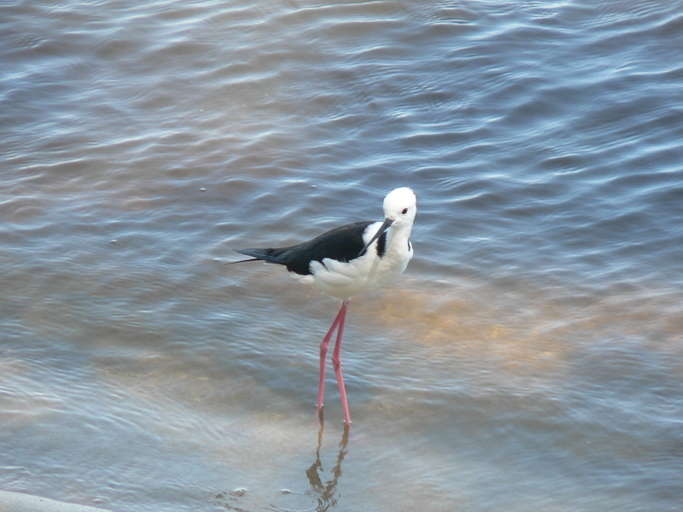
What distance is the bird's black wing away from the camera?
4.53m

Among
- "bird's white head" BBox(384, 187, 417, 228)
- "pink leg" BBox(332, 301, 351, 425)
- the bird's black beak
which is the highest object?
"bird's white head" BBox(384, 187, 417, 228)

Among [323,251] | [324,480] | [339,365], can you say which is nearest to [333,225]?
[323,251]

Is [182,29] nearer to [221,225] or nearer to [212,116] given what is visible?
[212,116]

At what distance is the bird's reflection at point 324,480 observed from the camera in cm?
382

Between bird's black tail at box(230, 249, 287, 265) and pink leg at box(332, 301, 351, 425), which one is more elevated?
bird's black tail at box(230, 249, 287, 265)

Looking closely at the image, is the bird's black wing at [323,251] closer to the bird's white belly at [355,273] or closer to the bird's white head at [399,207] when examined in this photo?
the bird's white belly at [355,273]

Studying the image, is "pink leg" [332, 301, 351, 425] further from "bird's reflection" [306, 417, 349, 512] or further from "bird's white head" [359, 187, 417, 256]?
"bird's white head" [359, 187, 417, 256]

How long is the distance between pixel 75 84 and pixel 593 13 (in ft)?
17.5

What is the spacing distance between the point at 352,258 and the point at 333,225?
1.92m

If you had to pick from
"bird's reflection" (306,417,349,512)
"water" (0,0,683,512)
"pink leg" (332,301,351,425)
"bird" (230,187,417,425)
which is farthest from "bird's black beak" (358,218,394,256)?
"bird's reflection" (306,417,349,512)

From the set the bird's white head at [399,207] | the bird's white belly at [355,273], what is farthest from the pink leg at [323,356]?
the bird's white head at [399,207]

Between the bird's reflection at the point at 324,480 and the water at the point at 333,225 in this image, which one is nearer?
the bird's reflection at the point at 324,480

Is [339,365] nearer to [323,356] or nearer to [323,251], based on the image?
[323,356]

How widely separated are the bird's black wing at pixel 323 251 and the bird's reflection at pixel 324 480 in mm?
931
